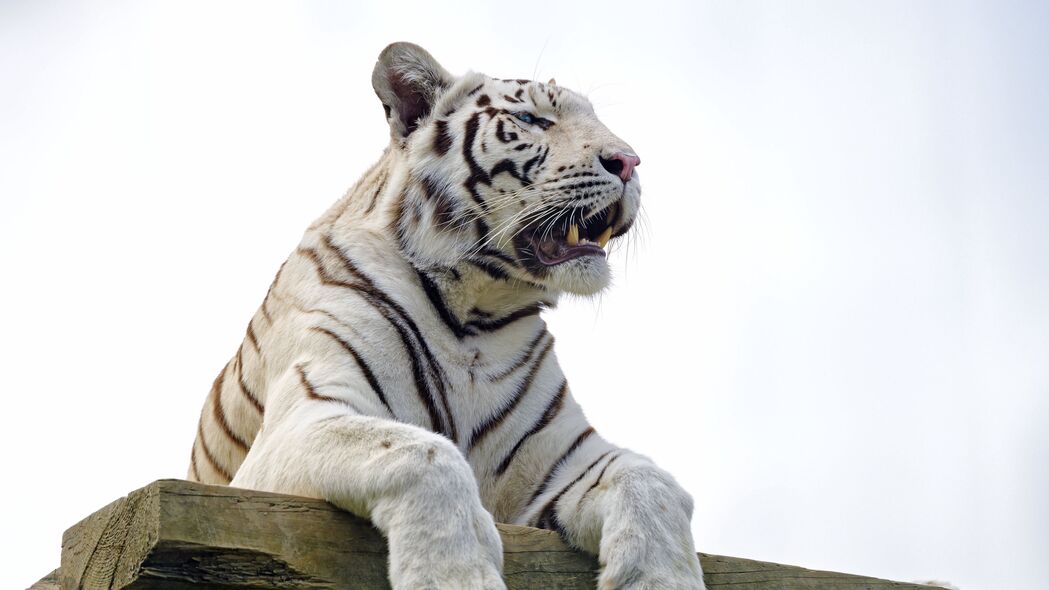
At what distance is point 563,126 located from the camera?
3.62m

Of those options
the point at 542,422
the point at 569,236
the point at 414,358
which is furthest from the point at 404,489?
the point at 569,236

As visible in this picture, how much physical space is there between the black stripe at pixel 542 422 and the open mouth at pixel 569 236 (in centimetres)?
42

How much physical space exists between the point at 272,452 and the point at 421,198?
1022 millimetres

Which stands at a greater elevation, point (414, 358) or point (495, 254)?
point (495, 254)

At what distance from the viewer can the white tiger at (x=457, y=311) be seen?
9.56 feet

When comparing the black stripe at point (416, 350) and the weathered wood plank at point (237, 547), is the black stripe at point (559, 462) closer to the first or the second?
the black stripe at point (416, 350)

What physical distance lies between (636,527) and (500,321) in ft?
3.51

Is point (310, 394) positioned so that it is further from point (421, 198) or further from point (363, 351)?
point (421, 198)

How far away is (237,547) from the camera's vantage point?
2.11 m

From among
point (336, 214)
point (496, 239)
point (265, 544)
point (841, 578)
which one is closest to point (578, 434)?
point (496, 239)

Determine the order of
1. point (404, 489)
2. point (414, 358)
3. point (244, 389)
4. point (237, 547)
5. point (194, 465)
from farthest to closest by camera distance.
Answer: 1. point (194, 465)
2. point (244, 389)
3. point (414, 358)
4. point (404, 489)
5. point (237, 547)

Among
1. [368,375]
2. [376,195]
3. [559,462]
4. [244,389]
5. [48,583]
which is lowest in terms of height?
[48,583]

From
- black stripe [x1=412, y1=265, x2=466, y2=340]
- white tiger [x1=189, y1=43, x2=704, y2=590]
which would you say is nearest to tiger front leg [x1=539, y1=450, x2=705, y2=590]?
white tiger [x1=189, y1=43, x2=704, y2=590]

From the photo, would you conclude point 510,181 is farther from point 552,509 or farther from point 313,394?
point 552,509
